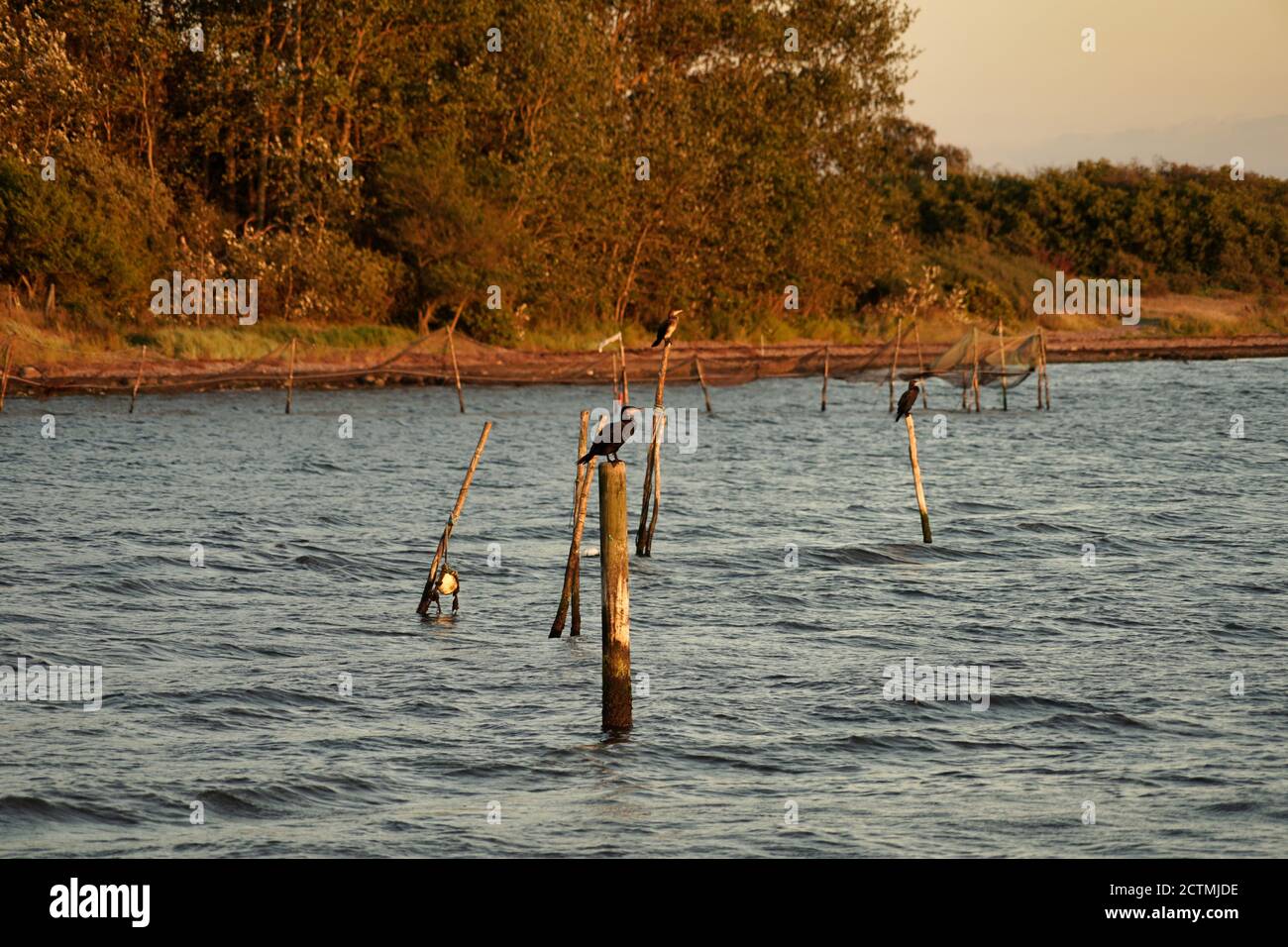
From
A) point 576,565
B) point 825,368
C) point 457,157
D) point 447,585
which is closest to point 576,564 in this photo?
point 576,565

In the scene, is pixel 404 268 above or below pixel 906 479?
above

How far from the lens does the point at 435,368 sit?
47156mm

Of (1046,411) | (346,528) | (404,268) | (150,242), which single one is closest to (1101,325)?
(1046,411)

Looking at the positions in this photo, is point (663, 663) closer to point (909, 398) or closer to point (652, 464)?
point (652, 464)

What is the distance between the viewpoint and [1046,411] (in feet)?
144

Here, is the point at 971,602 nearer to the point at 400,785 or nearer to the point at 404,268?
the point at 400,785

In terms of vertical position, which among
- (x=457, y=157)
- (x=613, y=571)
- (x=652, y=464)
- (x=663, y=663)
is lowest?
(x=663, y=663)

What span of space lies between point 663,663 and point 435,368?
108 ft

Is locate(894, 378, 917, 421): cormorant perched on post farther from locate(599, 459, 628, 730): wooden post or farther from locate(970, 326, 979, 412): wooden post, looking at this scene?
Result: locate(970, 326, 979, 412): wooden post

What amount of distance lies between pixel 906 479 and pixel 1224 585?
1141cm

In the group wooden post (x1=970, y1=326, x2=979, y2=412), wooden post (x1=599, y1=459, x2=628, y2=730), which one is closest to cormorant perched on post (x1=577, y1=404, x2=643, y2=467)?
wooden post (x1=599, y1=459, x2=628, y2=730)

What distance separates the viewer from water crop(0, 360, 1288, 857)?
10.7 m

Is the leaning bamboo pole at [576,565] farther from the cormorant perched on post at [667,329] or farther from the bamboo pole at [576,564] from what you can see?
the cormorant perched on post at [667,329]

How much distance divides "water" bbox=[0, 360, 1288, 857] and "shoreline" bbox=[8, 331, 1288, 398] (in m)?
10.1
